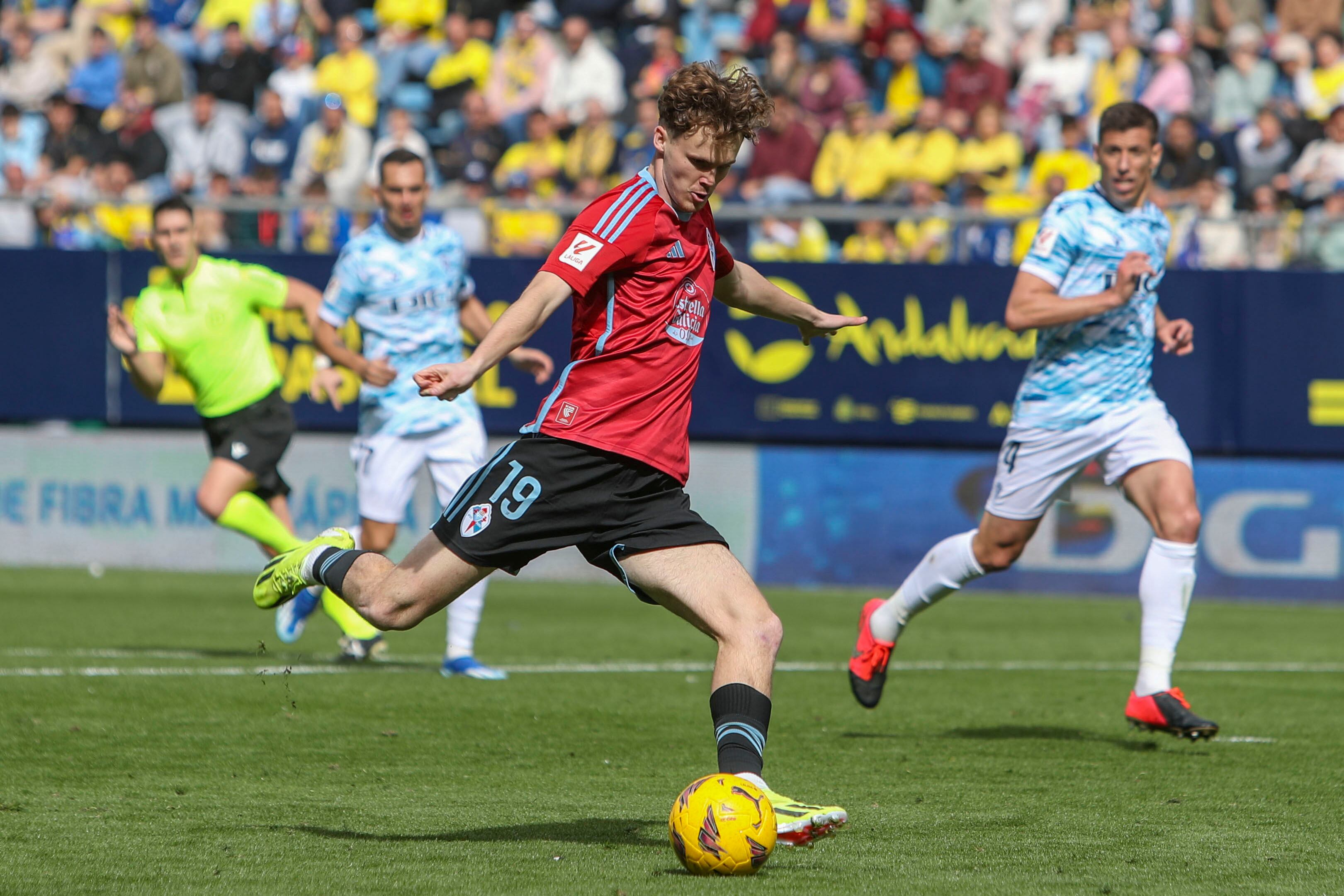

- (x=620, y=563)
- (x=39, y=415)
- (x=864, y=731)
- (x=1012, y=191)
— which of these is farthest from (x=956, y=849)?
(x=39, y=415)

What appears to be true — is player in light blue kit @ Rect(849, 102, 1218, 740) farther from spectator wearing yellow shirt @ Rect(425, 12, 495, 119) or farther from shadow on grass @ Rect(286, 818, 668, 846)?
spectator wearing yellow shirt @ Rect(425, 12, 495, 119)

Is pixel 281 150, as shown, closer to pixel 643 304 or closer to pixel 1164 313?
pixel 1164 313

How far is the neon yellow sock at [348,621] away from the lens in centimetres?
906

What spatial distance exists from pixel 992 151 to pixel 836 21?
3366 millimetres

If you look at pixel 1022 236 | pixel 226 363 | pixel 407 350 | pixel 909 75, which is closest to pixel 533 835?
pixel 407 350

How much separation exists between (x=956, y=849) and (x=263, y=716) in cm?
341

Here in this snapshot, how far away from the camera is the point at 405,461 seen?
8836 mm

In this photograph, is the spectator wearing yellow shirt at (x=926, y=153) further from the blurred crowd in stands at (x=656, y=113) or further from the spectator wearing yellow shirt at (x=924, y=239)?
the spectator wearing yellow shirt at (x=924, y=239)

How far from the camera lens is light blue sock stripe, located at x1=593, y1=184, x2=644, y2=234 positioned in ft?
15.6

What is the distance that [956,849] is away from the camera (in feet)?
16.0

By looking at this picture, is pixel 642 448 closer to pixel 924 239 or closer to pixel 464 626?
pixel 464 626

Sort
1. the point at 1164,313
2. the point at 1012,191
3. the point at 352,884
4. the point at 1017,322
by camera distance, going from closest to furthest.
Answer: the point at 352,884 < the point at 1017,322 < the point at 1164,313 < the point at 1012,191

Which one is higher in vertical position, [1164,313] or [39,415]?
[1164,313]

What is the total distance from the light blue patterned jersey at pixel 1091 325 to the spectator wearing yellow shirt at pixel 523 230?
802cm
